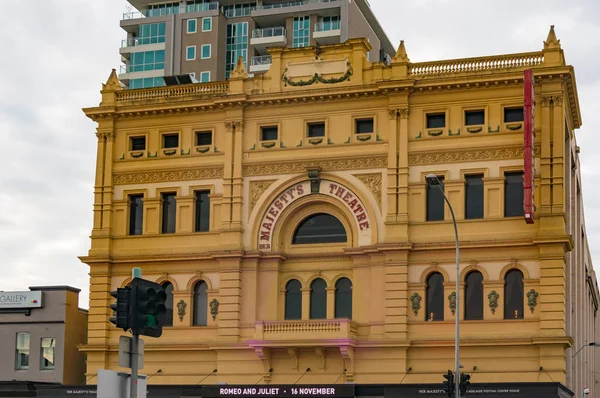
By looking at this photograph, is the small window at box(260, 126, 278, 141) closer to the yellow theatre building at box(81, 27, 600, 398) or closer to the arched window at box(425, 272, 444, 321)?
the yellow theatre building at box(81, 27, 600, 398)

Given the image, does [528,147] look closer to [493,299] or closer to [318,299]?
[493,299]

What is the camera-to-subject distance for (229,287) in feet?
193

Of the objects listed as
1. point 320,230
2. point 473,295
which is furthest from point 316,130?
point 473,295

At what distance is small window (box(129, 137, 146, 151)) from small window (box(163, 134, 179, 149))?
1252 mm

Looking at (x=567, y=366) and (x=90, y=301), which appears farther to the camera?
(x=90, y=301)

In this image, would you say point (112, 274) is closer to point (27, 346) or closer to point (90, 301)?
point (90, 301)

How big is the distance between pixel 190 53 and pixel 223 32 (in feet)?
12.0

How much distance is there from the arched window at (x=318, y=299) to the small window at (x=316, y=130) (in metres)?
7.62

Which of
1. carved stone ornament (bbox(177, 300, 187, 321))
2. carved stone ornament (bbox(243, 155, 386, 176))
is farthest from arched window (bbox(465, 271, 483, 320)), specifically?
carved stone ornament (bbox(177, 300, 187, 321))

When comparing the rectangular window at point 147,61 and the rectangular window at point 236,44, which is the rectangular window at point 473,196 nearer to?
the rectangular window at point 236,44

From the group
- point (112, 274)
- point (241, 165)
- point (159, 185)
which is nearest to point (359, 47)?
point (241, 165)

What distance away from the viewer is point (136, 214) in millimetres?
62625

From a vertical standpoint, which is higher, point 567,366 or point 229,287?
point 229,287

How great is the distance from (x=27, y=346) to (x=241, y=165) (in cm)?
1683
